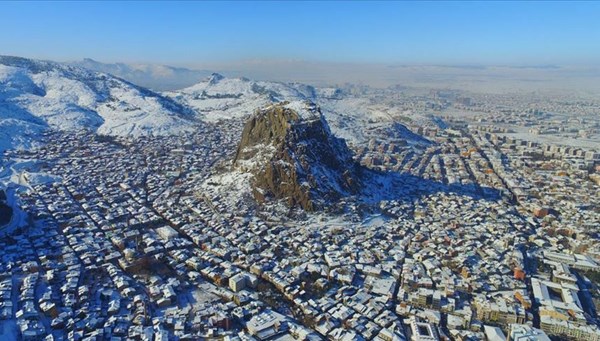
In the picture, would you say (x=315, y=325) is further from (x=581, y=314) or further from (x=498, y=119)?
(x=498, y=119)

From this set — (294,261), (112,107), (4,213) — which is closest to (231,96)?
(112,107)

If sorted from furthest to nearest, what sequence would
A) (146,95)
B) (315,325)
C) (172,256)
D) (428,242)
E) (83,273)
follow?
(146,95) < (428,242) < (172,256) < (83,273) < (315,325)

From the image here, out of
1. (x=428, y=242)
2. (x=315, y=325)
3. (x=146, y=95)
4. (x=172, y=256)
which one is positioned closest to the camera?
(x=315, y=325)

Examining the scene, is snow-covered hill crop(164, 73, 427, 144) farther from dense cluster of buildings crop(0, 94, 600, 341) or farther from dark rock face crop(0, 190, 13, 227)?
dark rock face crop(0, 190, 13, 227)

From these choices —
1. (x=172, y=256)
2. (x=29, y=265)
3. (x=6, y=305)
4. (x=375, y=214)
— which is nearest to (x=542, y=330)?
(x=375, y=214)

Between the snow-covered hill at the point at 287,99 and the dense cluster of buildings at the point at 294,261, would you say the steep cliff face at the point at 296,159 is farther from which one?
the snow-covered hill at the point at 287,99

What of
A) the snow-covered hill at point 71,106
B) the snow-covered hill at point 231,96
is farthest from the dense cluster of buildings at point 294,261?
the snow-covered hill at point 231,96

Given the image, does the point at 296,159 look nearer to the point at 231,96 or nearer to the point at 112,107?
the point at 112,107
